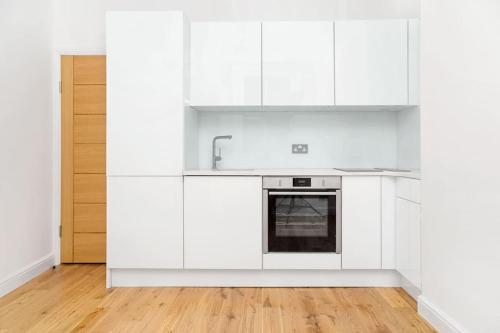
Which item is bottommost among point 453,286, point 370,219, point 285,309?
point 285,309

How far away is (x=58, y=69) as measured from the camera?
3.73 m

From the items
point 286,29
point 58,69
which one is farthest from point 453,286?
point 58,69

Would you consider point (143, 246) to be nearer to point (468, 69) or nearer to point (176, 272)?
point (176, 272)

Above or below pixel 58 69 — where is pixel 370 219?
below

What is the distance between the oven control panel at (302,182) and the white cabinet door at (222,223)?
95 millimetres

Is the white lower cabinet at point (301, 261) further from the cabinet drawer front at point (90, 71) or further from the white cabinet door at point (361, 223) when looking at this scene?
the cabinet drawer front at point (90, 71)

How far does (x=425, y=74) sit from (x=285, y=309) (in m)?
1.75

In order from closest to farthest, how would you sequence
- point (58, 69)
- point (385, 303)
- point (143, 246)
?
point (385, 303)
point (143, 246)
point (58, 69)

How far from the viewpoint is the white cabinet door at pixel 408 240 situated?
8.68 feet

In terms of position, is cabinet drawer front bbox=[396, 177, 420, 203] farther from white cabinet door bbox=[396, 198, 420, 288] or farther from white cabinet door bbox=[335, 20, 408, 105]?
white cabinet door bbox=[335, 20, 408, 105]

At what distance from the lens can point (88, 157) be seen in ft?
12.3

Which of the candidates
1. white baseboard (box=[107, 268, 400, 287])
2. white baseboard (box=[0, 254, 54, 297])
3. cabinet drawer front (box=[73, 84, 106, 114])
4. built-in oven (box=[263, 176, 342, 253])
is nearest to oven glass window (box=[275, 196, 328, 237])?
built-in oven (box=[263, 176, 342, 253])

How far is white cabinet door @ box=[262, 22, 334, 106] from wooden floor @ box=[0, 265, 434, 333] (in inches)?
62.8

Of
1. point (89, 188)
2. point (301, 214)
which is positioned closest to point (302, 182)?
point (301, 214)
